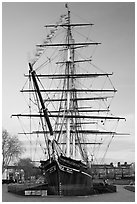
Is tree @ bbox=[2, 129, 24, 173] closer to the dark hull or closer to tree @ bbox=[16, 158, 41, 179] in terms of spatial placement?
tree @ bbox=[16, 158, 41, 179]

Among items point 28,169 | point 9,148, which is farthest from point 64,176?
point 28,169

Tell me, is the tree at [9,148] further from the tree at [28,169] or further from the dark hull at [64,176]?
the dark hull at [64,176]

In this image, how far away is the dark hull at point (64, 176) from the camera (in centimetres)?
2652

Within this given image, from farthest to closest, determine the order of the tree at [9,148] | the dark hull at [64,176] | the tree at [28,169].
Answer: the tree at [28,169]
the tree at [9,148]
the dark hull at [64,176]

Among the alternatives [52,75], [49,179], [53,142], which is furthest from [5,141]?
[53,142]

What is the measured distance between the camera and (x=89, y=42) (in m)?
34.4

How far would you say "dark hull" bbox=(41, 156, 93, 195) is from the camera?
87.0 feet

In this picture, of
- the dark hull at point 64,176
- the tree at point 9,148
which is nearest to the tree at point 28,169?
the tree at point 9,148

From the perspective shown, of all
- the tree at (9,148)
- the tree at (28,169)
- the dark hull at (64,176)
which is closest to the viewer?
the dark hull at (64,176)

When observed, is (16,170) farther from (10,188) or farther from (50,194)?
(50,194)

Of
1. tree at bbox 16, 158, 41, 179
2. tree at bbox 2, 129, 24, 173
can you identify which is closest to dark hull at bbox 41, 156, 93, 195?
tree at bbox 2, 129, 24, 173

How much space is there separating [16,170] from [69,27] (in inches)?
1974

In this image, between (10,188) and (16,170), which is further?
(16,170)

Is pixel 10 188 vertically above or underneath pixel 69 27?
underneath
